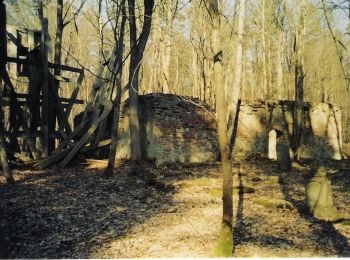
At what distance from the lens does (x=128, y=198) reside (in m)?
8.61

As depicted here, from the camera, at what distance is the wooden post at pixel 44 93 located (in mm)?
12414

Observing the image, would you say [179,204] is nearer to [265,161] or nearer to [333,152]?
[265,161]

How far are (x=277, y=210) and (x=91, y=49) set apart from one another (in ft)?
90.4

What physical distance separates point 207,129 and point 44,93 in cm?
642

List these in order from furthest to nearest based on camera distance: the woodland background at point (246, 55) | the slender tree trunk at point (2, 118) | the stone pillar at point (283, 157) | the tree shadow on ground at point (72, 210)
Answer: the woodland background at point (246, 55), the stone pillar at point (283, 157), the slender tree trunk at point (2, 118), the tree shadow on ground at point (72, 210)

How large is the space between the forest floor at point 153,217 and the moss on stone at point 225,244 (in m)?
0.41

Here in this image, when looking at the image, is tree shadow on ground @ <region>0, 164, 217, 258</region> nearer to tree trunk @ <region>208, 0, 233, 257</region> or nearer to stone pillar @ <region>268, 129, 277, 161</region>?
tree trunk @ <region>208, 0, 233, 257</region>

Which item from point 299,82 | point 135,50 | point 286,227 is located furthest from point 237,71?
point 286,227

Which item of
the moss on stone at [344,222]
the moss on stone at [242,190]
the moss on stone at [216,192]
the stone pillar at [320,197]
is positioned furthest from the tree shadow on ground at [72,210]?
the moss on stone at [344,222]

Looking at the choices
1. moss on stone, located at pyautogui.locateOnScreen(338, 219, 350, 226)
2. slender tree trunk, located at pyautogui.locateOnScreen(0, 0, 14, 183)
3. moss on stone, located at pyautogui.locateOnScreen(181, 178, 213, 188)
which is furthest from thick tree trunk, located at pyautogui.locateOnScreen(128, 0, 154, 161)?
moss on stone, located at pyautogui.locateOnScreen(338, 219, 350, 226)

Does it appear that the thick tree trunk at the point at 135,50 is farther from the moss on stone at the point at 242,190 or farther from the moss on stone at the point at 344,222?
the moss on stone at the point at 344,222

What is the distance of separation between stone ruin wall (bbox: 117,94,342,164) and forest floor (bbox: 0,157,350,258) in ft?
10.5

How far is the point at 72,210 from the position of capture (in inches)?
290

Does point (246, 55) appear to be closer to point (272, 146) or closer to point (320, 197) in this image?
point (272, 146)
